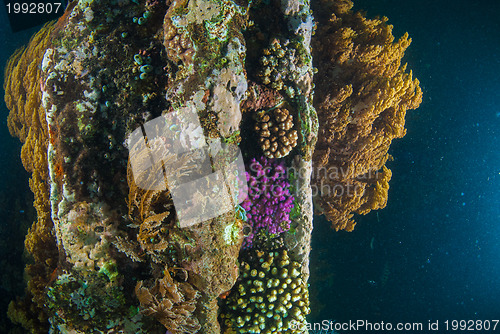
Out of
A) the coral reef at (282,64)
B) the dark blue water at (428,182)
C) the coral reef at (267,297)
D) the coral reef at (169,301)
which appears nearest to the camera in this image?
the coral reef at (169,301)

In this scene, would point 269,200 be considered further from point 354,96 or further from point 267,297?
point 354,96

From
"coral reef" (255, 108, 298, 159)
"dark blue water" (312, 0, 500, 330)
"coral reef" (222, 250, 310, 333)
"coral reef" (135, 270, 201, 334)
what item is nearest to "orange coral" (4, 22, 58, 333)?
"coral reef" (135, 270, 201, 334)

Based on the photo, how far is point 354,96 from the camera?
4805 millimetres

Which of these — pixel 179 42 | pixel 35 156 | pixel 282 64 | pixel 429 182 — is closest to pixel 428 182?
pixel 429 182

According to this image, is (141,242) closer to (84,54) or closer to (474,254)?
(84,54)

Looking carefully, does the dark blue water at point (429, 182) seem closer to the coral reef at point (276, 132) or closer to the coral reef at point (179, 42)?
the coral reef at point (276, 132)

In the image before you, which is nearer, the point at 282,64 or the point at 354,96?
the point at 282,64

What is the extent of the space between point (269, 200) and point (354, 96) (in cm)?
256

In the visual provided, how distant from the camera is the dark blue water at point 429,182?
7.43 m

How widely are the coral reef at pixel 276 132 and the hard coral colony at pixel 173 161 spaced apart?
0.06 feet

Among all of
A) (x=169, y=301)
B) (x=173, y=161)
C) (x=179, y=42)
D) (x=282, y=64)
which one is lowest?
(x=169, y=301)

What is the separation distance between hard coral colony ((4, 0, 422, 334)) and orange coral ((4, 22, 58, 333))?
26cm

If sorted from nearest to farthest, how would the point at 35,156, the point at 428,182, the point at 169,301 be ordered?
1. the point at 169,301
2. the point at 35,156
3. the point at 428,182

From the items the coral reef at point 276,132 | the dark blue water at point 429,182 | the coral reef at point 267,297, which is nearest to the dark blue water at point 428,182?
the dark blue water at point 429,182
